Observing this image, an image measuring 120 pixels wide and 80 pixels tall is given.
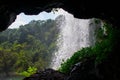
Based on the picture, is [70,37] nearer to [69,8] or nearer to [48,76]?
[48,76]

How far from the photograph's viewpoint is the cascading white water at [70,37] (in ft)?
117

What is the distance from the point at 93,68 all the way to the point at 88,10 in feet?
6.81

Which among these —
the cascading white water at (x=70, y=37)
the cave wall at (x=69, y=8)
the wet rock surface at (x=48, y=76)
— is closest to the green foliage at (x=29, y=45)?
the cascading white water at (x=70, y=37)

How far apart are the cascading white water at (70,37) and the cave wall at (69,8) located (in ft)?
76.7

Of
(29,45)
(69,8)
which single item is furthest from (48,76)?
(29,45)

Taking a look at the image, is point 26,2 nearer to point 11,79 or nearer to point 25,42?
point 11,79

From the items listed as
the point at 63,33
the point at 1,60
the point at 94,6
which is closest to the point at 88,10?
the point at 94,6

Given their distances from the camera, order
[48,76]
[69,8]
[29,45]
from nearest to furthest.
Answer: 1. [69,8]
2. [48,76]
3. [29,45]

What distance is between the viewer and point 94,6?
371 inches

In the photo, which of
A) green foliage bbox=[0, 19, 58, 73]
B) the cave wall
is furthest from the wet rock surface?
green foliage bbox=[0, 19, 58, 73]

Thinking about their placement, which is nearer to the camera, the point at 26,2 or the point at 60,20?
the point at 26,2

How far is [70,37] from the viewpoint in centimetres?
4062

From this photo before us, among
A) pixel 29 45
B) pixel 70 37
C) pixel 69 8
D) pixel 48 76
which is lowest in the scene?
pixel 48 76

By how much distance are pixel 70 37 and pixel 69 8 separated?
30.4 meters
